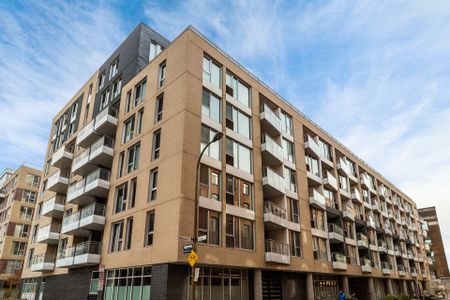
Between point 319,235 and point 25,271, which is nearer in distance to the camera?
point 319,235

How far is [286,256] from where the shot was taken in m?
25.2

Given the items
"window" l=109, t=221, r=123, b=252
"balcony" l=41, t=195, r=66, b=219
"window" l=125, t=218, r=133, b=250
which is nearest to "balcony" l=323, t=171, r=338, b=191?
"window" l=125, t=218, r=133, b=250

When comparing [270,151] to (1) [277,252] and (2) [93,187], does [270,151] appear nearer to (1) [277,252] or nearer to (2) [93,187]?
(1) [277,252]

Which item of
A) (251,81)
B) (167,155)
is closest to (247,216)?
(167,155)

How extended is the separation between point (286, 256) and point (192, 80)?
47.7 ft

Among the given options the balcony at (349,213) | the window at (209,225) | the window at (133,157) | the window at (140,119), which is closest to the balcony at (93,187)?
the window at (133,157)

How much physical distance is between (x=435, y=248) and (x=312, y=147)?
69746mm

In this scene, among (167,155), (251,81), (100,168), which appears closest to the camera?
(167,155)

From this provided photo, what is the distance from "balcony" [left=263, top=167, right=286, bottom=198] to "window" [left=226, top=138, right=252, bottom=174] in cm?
154

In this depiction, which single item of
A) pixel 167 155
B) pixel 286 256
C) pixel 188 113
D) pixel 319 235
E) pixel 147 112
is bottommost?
pixel 286 256

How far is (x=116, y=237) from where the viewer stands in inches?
938

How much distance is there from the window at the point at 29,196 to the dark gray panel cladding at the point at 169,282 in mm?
50184

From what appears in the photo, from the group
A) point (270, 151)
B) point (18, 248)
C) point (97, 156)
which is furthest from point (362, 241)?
point (18, 248)

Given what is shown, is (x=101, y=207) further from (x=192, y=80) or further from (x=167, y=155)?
(x=192, y=80)
